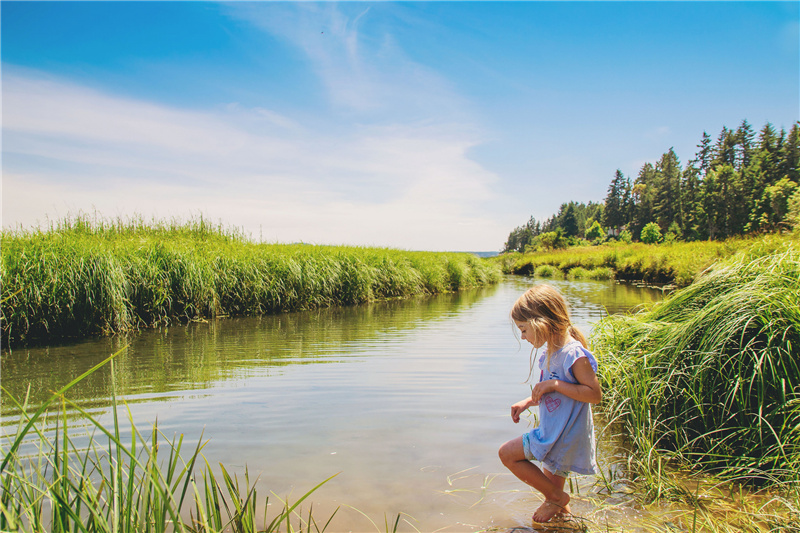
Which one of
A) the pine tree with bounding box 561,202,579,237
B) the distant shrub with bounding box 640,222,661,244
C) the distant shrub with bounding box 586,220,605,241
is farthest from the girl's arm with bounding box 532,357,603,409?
the pine tree with bounding box 561,202,579,237

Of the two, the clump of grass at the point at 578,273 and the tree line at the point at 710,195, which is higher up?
the tree line at the point at 710,195

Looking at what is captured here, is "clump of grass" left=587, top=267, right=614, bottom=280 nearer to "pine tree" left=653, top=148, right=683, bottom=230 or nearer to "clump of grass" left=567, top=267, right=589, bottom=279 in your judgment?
"clump of grass" left=567, top=267, right=589, bottom=279

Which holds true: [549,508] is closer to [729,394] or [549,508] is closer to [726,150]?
[729,394]

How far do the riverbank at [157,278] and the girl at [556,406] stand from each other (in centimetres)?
804

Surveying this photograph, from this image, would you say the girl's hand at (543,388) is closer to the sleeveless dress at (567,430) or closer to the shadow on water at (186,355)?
the sleeveless dress at (567,430)

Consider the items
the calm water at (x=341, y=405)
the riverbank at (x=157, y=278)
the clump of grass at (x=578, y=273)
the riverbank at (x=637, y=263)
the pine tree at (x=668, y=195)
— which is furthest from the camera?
the pine tree at (x=668, y=195)

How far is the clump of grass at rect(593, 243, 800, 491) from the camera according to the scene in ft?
10.1

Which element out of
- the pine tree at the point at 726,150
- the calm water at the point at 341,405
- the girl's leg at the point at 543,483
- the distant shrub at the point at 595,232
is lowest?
the calm water at the point at 341,405

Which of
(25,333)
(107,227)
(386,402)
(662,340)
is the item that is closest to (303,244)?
(107,227)

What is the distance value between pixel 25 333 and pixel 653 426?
980 centimetres

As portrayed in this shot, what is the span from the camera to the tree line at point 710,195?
192 ft

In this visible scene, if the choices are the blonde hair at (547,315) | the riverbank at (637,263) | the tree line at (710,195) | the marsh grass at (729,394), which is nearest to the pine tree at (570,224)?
the tree line at (710,195)

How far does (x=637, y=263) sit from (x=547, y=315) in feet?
99.3

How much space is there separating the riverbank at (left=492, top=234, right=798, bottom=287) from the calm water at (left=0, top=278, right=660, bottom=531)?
11.2 meters
